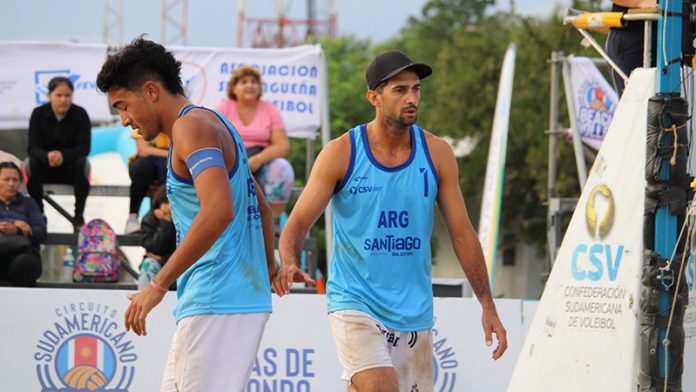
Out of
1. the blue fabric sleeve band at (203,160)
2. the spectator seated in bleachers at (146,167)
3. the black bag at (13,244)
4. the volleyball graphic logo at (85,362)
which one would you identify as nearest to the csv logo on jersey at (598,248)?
the volleyball graphic logo at (85,362)

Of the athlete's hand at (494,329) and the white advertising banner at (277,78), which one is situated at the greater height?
the white advertising banner at (277,78)

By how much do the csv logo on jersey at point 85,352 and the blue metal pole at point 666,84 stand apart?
3.89 m

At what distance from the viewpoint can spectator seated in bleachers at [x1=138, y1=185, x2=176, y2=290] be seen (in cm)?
939

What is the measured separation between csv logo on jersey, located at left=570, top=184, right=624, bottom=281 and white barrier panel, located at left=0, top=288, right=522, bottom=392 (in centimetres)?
146

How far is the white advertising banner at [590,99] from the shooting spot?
1251 cm

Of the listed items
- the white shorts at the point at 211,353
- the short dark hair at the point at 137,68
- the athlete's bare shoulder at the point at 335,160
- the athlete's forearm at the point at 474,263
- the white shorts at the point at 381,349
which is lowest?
the white shorts at the point at 381,349

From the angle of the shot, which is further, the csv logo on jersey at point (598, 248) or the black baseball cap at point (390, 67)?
the csv logo on jersey at point (598, 248)

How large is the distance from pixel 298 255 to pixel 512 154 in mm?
30411

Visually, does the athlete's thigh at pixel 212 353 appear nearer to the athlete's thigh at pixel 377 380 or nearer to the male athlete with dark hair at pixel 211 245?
the male athlete with dark hair at pixel 211 245

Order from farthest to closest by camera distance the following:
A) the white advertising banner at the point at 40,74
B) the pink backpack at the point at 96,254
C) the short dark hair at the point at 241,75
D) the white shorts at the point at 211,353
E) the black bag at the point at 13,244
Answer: the white advertising banner at the point at 40,74 < the short dark hair at the point at 241,75 < the pink backpack at the point at 96,254 < the black bag at the point at 13,244 < the white shorts at the point at 211,353

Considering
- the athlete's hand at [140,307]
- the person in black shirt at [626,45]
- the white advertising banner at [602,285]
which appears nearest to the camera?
the athlete's hand at [140,307]

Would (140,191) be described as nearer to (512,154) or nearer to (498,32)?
(512,154)

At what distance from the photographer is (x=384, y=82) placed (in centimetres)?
592

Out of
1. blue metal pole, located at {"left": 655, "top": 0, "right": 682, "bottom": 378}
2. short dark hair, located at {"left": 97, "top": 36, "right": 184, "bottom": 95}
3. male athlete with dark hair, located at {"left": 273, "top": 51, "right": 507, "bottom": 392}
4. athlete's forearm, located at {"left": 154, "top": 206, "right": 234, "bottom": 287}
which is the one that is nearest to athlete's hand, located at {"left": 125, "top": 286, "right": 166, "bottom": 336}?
athlete's forearm, located at {"left": 154, "top": 206, "right": 234, "bottom": 287}
